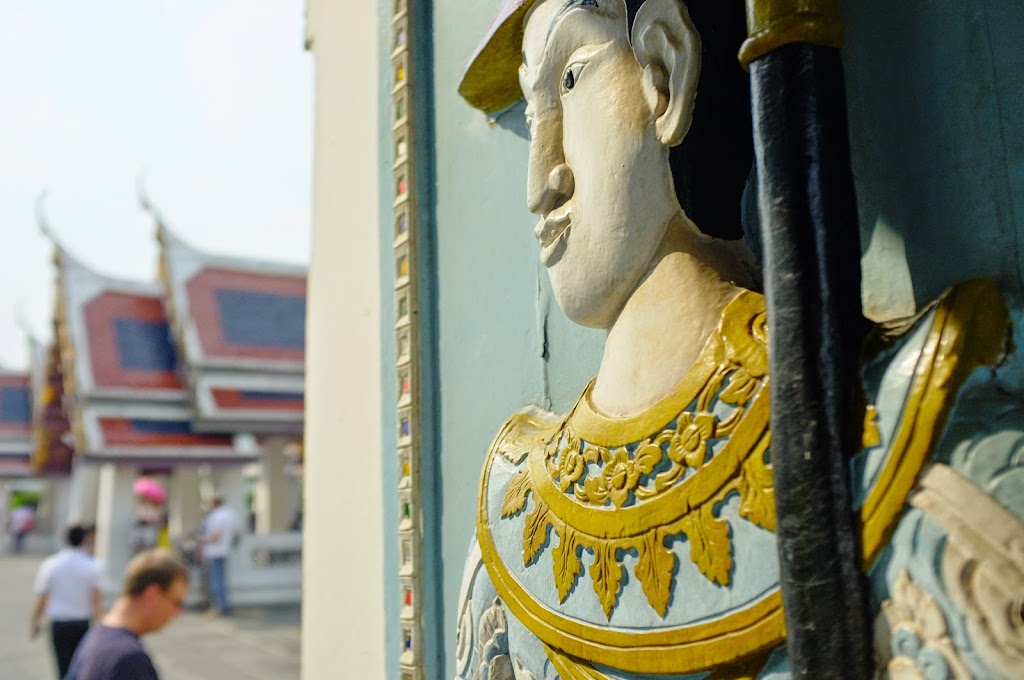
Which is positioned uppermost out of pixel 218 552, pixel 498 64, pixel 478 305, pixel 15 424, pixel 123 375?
pixel 15 424

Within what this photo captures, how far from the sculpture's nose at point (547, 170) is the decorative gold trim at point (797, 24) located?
31 cm

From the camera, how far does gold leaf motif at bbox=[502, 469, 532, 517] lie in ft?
3.49

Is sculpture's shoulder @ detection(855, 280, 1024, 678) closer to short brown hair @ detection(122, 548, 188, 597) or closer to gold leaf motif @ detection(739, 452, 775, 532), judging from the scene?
gold leaf motif @ detection(739, 452, 775, 532)

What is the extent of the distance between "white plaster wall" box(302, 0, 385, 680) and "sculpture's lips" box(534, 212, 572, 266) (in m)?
0.86

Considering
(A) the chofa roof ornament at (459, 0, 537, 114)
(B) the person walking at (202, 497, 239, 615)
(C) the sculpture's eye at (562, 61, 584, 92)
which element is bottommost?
(B) the person walking at (202, 497, 239, 615)

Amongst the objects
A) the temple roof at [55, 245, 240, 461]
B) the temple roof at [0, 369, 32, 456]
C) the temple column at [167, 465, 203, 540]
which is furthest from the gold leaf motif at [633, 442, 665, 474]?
the temple roof at [0, 369, 32, 456]

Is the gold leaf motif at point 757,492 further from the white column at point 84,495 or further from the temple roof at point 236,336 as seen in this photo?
the white column at point 84,495

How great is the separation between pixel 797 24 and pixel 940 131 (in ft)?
0.64

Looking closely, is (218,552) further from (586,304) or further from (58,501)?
(58,501)

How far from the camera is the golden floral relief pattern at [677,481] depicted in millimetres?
786

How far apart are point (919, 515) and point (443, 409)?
40.6 inches

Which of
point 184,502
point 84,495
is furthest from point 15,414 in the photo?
point 184,502

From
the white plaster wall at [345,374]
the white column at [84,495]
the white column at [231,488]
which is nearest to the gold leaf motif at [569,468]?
the white plaster wall at [345,374]

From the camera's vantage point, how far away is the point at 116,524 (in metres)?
9.41
